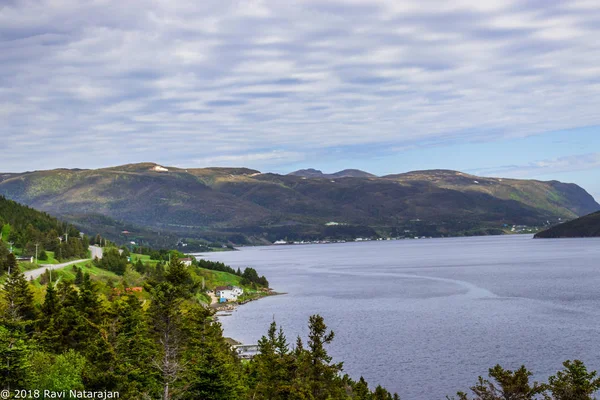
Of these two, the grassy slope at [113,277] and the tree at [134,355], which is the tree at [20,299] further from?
the grassy slope at [113,277]

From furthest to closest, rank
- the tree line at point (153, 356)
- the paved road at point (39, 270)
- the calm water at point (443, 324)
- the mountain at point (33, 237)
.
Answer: the mountain at point (33, 237) < the paved road at point (39, 270) < the calm water at point (443, 324) < the tree line at point (153, 356)

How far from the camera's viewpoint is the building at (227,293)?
548 feet

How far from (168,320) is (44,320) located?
2375cm

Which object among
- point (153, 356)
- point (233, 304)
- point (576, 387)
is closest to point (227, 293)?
point (233, 304)

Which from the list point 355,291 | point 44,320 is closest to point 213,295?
point 355,291

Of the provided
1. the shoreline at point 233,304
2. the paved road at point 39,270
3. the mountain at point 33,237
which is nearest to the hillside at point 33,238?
the mountain at point 33,237

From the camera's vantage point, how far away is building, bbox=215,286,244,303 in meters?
167

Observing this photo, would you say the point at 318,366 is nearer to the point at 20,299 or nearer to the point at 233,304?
the point at 20,299

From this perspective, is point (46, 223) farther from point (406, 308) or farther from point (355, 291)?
point (406, 308)

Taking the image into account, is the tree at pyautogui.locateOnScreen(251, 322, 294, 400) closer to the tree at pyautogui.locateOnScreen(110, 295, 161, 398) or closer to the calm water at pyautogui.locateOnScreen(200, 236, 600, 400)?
the tree at pyautogui.locateOnScreen(110, 295, 161, 398)

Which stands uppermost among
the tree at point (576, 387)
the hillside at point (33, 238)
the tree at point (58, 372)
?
the hillside at point (33, 238)

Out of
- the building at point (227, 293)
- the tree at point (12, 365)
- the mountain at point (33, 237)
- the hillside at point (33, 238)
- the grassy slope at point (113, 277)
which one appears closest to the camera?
the tree at point (12, 365)

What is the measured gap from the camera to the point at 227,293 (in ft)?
557

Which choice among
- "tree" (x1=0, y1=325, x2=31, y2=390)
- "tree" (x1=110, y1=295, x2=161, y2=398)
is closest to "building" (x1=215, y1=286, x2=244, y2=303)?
"tree" (x1=110, y1=295, x2=161, y2=398)
